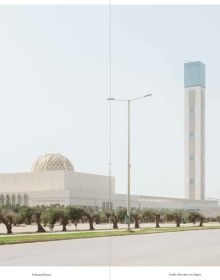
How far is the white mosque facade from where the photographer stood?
6391cm

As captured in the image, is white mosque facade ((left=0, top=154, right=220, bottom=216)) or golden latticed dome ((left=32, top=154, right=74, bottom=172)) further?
Answer: golden latticed dome ((left=32, top=154, right=74, bottom=172))

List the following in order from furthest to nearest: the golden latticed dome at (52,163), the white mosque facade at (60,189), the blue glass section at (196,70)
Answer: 1. the golden latticed dome at (52,163)
2. the white mosque facade at (60,189)
3. the blue glass section at (196,70)

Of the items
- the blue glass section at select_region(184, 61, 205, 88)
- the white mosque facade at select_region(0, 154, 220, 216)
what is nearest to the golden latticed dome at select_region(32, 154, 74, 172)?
the white mosque facade at select_region(0, 154, 220, 216)

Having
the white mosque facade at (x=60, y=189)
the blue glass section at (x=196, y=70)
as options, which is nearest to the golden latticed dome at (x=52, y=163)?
the white mosque facade at (x=60, y=189)

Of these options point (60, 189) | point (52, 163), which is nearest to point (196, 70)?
point (60, 189)

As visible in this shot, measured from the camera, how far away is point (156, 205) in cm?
7100

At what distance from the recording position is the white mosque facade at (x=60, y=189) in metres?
63.9

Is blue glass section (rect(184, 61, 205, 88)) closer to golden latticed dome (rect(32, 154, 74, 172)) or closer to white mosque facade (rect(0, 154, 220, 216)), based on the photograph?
white mosque facade (rect(0, 154, 220, 216))

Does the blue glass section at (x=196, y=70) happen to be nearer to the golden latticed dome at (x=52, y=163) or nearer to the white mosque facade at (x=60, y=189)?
the white mosque facade at (x=60, y=189)

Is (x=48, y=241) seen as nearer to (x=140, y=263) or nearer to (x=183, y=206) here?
(x=140, y=263)

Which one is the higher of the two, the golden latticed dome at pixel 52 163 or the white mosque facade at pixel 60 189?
the golden latticed dome at pixel 52 163
